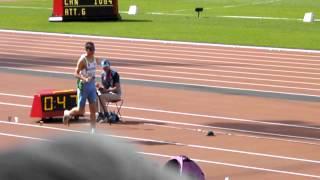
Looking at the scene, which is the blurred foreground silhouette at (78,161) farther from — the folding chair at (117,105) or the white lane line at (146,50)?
the white lane line at (146,50)

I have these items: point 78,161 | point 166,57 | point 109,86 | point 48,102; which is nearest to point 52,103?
point 48,102

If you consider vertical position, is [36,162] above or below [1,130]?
above

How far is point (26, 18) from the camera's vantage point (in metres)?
43.5

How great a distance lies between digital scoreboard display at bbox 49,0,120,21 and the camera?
39469 mm

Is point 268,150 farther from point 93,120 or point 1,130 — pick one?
point 1,130

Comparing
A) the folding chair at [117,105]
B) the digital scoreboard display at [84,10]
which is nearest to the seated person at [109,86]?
the folding chair at [117,105]

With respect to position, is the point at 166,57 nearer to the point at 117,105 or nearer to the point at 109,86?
the point at 117,105

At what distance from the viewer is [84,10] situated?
40250 millimetres

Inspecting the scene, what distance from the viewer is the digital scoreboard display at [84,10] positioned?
1554 inches

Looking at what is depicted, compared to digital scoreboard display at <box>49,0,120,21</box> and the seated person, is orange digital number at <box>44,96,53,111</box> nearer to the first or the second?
the seated person

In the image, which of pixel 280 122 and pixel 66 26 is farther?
pixel 66 26

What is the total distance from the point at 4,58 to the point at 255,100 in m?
11.4

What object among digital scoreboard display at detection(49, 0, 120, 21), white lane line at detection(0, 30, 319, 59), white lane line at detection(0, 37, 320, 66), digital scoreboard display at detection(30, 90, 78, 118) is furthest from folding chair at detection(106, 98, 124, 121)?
digital scoreboard display at detection(49, 0, 120, 21)

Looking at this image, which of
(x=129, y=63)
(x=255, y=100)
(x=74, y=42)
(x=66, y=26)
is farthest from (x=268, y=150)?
(x=66, y=26)
